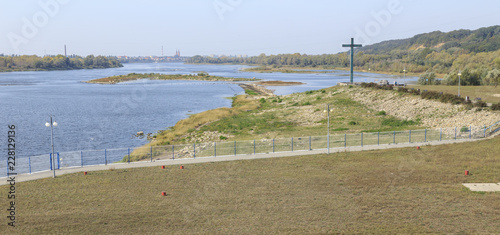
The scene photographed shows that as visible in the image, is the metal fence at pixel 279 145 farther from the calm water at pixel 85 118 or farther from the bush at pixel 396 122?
the calm water at pixel 85 118

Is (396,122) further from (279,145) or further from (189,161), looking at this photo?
(189,161)

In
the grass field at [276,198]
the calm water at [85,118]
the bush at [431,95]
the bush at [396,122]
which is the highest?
the bush at [431,95]

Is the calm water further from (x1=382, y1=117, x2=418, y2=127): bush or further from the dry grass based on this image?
(x1=382, y1=117, x2=418, y2=127): bush

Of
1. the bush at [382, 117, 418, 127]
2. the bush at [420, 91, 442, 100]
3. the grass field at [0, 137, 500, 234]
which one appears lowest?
the grass field at [0, 137, 500, 234]

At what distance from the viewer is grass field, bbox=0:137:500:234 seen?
63.8 feet

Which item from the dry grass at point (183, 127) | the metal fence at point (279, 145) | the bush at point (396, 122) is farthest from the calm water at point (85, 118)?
the bush at point (396, 122)

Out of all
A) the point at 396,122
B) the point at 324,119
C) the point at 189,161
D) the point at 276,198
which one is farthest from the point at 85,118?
the point at 276,198

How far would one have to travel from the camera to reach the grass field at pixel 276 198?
19.4m

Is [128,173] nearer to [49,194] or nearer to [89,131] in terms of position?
[49,194]

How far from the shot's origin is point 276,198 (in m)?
23.6

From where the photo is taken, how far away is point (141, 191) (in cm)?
2509

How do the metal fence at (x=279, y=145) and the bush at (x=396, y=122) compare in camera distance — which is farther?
the bush at (x=396, y=122)

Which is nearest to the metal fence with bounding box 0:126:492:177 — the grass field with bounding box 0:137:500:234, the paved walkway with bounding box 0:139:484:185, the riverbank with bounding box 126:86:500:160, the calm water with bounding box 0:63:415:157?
the paved walkway with bounding box 0:139:484:185

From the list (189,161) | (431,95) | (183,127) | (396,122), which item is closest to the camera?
(189,161)
